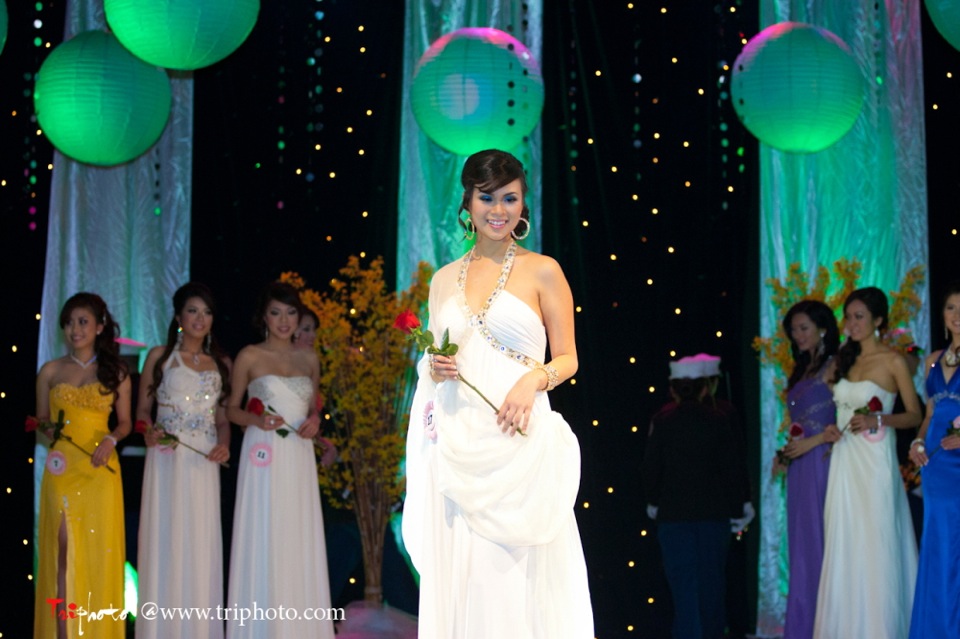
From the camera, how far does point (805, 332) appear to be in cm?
640

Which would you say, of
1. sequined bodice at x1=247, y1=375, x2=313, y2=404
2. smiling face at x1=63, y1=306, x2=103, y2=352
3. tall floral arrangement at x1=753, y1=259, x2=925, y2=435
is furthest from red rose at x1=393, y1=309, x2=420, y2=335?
tall floral arrangement at x1=753, y1=259, x2=925, y2=435

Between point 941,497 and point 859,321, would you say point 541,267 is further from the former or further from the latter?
point 859,321

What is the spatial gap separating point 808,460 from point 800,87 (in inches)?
74.7

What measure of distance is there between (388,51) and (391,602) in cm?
336

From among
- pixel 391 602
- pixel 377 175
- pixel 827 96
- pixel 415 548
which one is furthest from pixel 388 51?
pixel 415 548

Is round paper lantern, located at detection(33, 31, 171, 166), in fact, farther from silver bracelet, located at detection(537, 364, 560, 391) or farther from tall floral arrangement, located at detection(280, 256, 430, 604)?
silver bracelet, located at detection(537, 364, 560, 391)

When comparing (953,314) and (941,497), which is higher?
(953,314)

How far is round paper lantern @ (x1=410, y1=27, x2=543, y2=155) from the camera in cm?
580

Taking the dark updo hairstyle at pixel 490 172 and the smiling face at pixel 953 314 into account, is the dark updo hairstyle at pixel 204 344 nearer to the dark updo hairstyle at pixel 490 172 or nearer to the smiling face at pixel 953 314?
the dark updo hairstyle at pixel 490 172

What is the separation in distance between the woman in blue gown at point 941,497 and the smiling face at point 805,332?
2.73ft

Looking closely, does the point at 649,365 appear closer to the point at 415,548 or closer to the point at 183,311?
the point at 183,311

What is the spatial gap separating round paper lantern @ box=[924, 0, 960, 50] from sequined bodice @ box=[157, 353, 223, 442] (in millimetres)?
3818

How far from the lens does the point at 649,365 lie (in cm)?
712

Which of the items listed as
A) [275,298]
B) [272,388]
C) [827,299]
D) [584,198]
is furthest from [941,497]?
[275,298]
